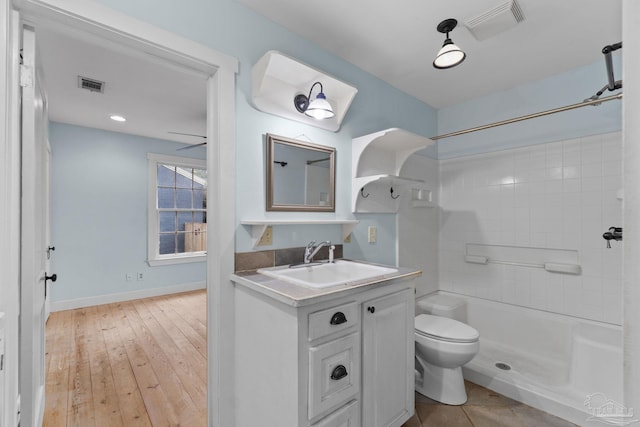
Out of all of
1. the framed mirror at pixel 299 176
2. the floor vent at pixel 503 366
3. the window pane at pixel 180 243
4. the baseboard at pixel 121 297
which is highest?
the framed mirror at pixel 299 176

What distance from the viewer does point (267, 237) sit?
5.47 feet

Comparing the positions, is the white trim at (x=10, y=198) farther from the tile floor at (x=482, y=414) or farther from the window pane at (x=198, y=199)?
the window pane at (x=198, y=199)

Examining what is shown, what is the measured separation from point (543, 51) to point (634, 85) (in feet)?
7.82

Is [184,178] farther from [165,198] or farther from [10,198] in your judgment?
[10,198]

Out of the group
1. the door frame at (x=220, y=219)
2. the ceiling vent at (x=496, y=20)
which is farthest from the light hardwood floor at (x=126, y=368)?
the ceiling vent at (x=496, y=20)

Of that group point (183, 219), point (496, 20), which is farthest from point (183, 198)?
point (496, 20)

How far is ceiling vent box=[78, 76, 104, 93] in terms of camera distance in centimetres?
248

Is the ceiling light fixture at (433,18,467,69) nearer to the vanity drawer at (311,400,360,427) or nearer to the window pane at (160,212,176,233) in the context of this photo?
the vanity drawer at (311,400,360,427)

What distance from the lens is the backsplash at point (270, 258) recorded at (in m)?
1.55

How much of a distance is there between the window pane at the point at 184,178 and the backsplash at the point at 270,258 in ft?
11.5

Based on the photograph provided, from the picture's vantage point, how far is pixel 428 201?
286 centimetres

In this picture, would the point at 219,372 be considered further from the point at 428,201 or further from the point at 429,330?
the point at 428,201

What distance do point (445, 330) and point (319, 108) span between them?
168 cm

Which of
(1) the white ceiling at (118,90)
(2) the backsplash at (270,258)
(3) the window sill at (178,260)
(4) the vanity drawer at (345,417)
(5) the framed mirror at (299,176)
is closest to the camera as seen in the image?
(4) the vanity drawer at (345,417)
